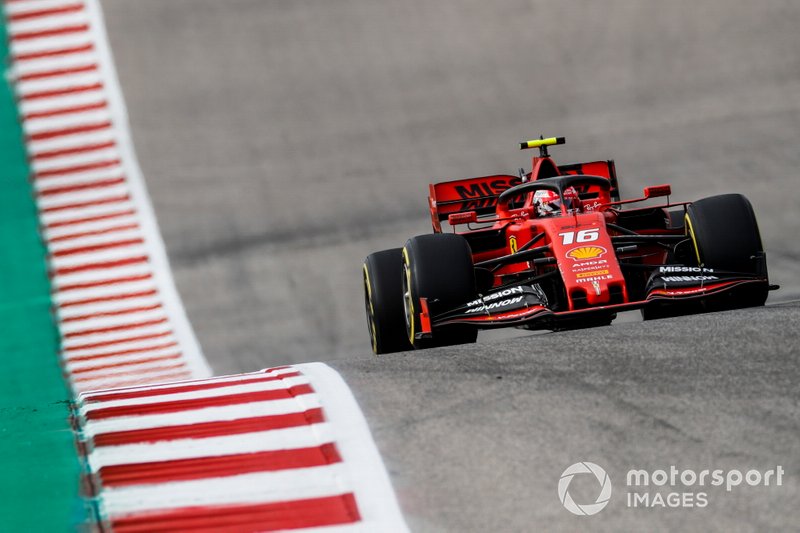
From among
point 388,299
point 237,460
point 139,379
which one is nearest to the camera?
point 237,460

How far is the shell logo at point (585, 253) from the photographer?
5.61 meters

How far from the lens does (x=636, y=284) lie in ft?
21.6

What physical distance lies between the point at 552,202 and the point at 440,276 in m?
1.42

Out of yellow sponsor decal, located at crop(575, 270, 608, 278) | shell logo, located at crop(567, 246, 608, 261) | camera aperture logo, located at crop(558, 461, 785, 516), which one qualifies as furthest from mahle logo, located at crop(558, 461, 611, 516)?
shell logo, located at crop(567, 246, 608, 261)

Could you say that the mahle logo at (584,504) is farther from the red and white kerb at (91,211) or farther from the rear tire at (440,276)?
the red and white kerb at (91,211)

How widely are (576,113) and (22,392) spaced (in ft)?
17.7

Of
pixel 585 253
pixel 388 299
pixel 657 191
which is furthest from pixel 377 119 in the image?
pixel 585 253

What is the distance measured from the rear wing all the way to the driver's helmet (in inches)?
23.9

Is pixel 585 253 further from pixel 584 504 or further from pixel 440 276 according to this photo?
pixel 584 504

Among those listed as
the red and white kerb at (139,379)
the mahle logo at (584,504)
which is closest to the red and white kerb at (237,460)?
the red and white kerb at (139,379)

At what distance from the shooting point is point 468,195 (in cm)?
753

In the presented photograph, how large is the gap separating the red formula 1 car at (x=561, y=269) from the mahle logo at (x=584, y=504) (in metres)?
2.24

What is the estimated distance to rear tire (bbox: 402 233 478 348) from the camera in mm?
5668

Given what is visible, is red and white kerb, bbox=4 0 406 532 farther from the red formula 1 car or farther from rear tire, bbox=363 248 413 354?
rear tire, bbox=363 248 413 354
